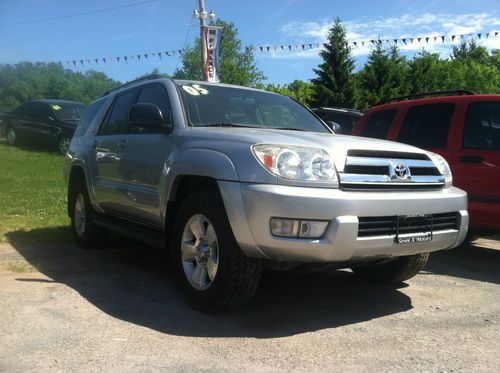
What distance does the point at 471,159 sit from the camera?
5438 mm

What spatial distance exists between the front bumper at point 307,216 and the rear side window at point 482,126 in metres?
2.45

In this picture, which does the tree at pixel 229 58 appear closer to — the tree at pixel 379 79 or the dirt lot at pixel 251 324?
the tree at pixel 379 79

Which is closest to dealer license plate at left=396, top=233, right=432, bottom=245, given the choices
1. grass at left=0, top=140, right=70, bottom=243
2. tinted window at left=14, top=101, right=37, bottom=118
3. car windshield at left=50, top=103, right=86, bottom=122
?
grass at left=0, top=140, right=70, bottom=243

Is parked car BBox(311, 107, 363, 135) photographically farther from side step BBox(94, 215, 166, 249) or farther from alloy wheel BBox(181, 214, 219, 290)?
alloy wheel BBox(181, 214, 219, 290)

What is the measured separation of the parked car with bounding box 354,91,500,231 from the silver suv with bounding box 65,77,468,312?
55.7 inches

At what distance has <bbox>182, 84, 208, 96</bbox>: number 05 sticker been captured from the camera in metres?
4.62

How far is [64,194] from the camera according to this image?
9.35 meters

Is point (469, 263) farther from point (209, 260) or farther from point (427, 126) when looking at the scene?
point (209, 260)

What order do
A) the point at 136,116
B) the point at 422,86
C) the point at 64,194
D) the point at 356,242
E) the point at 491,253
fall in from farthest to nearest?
the point at 422,86, the point at 64,194, the point at 491,253, the point at 136,116, the point at 356,242

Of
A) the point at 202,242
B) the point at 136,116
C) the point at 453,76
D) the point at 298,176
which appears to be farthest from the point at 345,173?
the point at 453,76

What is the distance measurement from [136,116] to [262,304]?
5.87 ft

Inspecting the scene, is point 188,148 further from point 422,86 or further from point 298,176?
point 422,86

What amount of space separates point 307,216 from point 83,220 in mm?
3649

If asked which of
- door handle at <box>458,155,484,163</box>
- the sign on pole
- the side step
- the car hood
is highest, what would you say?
the sign on pole
